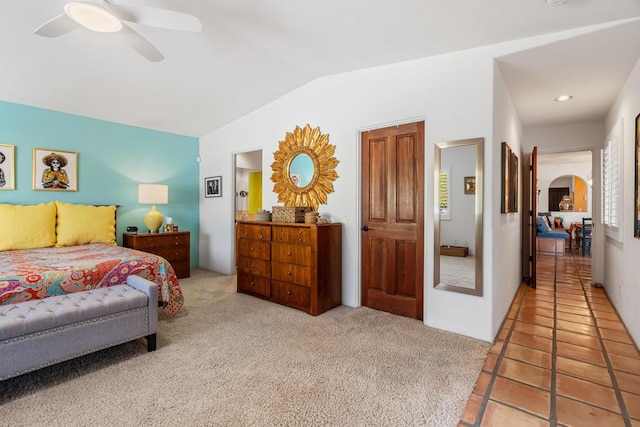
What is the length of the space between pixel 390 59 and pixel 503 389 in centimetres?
288

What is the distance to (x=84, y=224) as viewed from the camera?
3943 millimetres

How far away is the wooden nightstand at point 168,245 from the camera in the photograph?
435cm

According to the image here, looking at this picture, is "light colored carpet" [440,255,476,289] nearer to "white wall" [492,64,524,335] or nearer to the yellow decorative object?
"white wall" [492,64,524,335]

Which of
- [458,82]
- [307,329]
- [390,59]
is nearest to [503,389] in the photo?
[307,329]

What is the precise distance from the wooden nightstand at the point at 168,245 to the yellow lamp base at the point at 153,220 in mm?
196

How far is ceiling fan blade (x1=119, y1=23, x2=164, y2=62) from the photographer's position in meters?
2.07

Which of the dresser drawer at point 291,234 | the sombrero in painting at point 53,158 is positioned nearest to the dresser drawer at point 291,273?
the dresser drawer at point 291,234

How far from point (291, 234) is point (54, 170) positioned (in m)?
3.35

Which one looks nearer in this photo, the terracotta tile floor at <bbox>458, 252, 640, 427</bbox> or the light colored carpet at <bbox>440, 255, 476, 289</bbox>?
the terracotta tile floor at <bbox>458, 252, 640, 427</bbox>

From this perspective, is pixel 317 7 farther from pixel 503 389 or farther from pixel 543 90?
pixel 503 389

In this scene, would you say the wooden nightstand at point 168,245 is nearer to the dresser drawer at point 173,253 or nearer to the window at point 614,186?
the dresser drawer at point 173,253

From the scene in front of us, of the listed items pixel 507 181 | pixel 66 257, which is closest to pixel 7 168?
pixel 66 257

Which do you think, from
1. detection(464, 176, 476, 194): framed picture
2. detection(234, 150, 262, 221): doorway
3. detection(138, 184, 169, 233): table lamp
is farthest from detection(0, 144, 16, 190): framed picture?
detection(464, 176, 476, 194): framed picture

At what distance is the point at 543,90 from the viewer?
326cm
